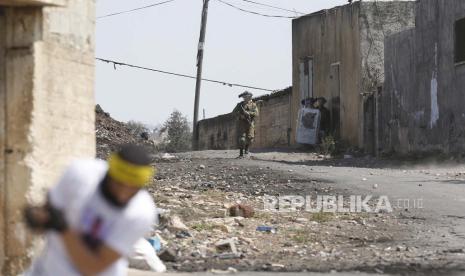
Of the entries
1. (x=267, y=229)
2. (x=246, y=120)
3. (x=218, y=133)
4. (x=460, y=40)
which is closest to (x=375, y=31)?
(x=460, y=40)

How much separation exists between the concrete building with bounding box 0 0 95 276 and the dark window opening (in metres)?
14.5

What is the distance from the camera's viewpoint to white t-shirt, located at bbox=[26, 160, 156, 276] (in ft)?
11.4

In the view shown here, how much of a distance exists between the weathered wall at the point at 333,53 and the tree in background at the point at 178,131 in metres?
15.8

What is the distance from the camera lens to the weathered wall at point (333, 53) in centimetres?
2727

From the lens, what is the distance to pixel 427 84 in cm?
2227

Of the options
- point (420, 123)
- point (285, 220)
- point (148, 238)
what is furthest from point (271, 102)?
point (148, 238)

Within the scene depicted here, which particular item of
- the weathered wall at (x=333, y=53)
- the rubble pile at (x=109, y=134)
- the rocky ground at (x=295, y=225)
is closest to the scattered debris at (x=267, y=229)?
the rocky ground at (x=295, y=225)

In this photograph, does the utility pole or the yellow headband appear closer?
the yellow headband

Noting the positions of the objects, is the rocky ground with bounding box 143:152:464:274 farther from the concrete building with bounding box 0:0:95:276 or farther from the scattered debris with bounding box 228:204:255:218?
the concrete building with bounding box 0:0:95:276

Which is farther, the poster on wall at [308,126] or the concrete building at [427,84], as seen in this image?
the poster on wall at [308,126]

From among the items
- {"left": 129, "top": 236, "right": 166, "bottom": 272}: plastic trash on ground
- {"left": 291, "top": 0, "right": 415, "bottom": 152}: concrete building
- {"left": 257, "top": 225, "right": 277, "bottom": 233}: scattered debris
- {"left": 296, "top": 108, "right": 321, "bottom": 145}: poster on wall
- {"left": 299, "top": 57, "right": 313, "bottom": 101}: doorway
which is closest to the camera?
{"left": 129, "top": 236, "right": 166, "bottom": 272}: plastic trash on ground

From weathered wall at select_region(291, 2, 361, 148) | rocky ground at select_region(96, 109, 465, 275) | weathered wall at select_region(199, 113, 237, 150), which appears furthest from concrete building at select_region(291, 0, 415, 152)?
weathered wall at select_region(199, 113, 237, 150)

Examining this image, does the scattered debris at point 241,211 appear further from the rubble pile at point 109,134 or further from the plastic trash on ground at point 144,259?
the rubble pile at point 109,134

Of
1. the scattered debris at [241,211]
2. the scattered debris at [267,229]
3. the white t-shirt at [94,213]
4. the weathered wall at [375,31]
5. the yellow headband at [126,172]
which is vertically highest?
the weathered wall at [375,31]
